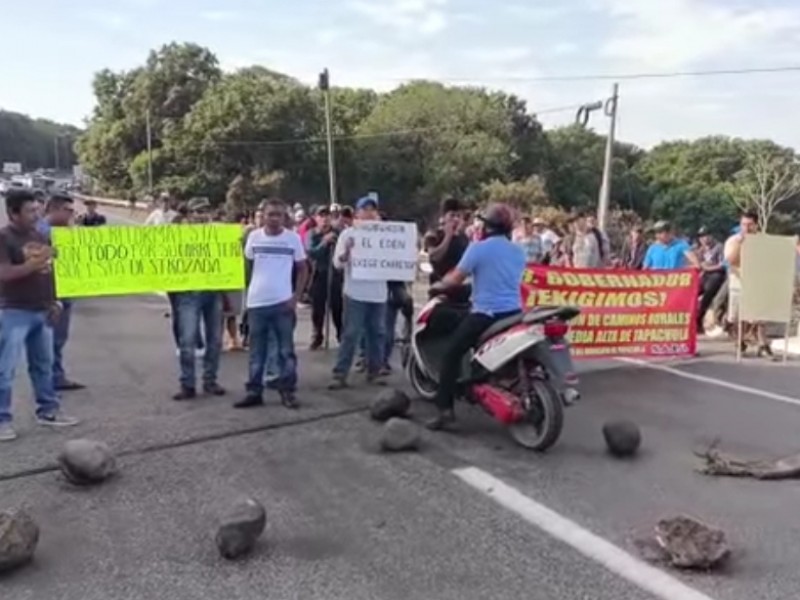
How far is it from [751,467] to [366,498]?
8.58 ft

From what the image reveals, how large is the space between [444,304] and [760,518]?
10.4ft

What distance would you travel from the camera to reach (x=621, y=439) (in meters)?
6.01

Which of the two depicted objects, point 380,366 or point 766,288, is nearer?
point 380,366

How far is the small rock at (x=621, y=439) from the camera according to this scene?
237 inches

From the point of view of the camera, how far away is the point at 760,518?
4879mm

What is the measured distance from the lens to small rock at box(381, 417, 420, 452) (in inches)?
237

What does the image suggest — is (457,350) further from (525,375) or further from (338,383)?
(338,383)

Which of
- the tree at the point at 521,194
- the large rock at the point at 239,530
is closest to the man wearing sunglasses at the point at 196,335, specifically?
the large rock at the point at 239,530

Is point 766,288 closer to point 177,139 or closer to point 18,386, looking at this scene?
point 18,386

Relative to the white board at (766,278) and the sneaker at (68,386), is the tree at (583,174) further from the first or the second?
the sneaker at (68,386)

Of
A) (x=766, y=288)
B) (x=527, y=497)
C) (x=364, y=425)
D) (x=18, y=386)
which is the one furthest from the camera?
(x=766, y=288)

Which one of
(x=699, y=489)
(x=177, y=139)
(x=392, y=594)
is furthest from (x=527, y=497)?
(x=177, y=139)

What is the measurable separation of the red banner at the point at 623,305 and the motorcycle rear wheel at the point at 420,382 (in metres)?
2.00

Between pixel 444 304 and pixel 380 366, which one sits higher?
pixel 444 304
